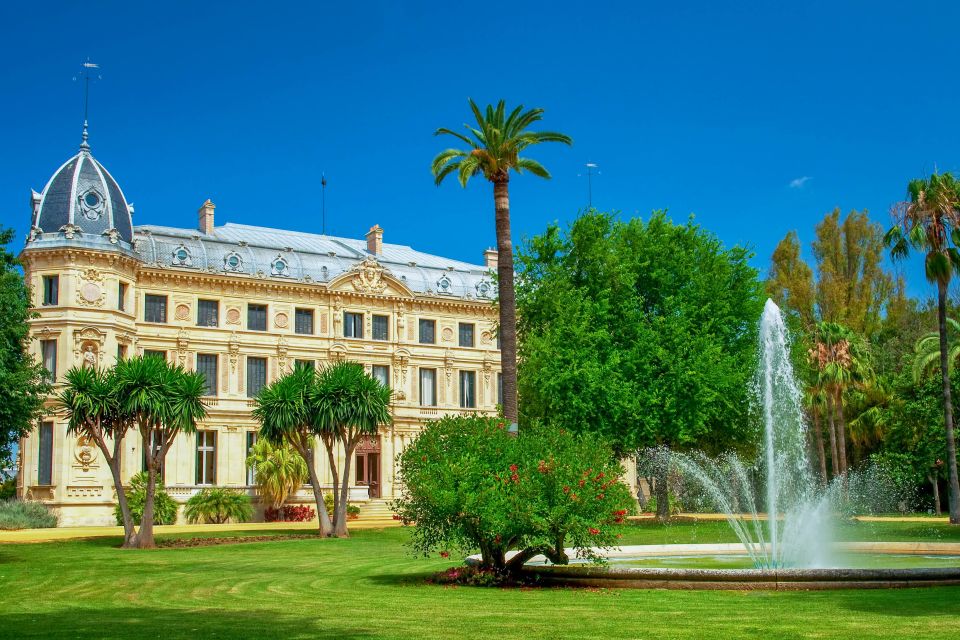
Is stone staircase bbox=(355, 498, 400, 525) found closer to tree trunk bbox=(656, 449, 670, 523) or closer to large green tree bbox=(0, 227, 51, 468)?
tree trunk bbox=(656, 449, 670, 523)

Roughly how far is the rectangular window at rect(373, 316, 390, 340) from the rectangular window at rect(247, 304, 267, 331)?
675cm

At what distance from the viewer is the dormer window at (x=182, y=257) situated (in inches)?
2156

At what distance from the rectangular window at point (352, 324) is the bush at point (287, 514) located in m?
11.6

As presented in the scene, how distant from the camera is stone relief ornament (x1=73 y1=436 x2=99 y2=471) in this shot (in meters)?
48.8

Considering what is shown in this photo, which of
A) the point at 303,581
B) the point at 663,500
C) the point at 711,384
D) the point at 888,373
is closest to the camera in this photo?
the point at 303,581

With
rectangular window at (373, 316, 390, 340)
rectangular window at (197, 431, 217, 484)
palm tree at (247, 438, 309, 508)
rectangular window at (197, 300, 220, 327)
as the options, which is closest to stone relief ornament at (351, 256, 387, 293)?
rectangular window at (373, 316, 390, 340)

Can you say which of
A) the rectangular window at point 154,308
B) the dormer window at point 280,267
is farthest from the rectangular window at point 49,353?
the dormer window at point 280,267

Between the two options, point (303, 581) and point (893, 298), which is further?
point (893, 298)

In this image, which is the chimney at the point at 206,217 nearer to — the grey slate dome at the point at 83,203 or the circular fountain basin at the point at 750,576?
the grey slate dome at the point at 83,203

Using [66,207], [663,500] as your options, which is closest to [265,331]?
[66,207]

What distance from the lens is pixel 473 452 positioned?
20.0 m

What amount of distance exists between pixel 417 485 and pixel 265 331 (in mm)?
38917

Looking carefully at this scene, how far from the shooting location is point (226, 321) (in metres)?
55.9

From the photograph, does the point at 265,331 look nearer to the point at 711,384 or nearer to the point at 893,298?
the point at 711,384
